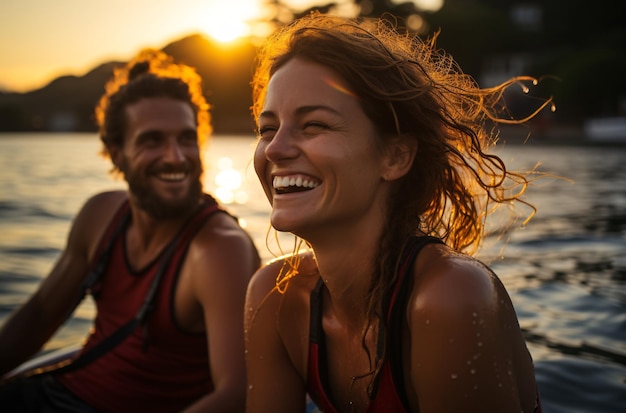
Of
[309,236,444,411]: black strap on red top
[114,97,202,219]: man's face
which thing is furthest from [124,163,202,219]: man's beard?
[309,236,444,411]: black strap on red top

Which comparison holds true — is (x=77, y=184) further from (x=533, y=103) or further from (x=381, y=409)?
(x=533, y=103)

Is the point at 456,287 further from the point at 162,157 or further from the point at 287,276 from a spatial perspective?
the point at 162,157

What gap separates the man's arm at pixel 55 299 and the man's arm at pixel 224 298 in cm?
90

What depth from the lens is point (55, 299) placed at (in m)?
3.78

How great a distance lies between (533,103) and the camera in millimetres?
50375

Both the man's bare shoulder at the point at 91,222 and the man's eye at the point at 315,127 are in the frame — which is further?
the man's bare shoulder at the point at 91,222

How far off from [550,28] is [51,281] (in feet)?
208

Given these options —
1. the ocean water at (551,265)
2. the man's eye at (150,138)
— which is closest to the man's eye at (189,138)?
the man's eye at (150,138)

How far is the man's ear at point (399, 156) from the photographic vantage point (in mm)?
2180

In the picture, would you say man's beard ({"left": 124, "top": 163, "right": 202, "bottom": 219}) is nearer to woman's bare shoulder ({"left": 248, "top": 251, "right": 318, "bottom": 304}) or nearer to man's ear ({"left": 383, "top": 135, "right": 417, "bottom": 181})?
woman's bare shoulder ({"left": 248, "top": 251, "right": 318, "bottom": 304})

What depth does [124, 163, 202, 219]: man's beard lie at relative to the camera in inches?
134

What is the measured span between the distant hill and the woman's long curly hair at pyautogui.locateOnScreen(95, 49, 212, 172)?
5143 cm

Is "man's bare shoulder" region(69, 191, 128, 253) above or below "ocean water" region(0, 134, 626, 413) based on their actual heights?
above

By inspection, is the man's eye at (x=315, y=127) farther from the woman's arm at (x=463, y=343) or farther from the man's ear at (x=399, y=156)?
the woman's arm at (x=463, y=343)
